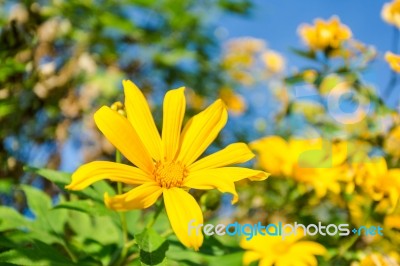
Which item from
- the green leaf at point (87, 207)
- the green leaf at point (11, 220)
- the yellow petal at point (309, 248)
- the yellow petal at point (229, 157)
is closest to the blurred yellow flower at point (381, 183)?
the yellow petal at point (309, 248)

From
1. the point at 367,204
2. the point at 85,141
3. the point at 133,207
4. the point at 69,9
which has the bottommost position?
the point at 133,207

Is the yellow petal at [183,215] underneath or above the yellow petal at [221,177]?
underneath

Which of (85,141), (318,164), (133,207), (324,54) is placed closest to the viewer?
(133,207)

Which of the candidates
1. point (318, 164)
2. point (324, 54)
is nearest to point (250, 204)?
point (324, 54)

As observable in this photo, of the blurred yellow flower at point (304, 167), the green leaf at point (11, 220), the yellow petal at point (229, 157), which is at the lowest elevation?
the yellow petal at point (229, 157)

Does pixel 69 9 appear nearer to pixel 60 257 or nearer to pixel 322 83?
pixel 322 83

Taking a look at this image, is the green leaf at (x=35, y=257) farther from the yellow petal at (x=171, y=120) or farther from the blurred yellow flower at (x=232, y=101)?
the blurred yellow flower at (x=232, y=101)

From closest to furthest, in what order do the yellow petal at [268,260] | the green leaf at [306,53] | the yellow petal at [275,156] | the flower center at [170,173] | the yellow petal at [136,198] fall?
the yellow petal at [136,198], the flower center at [170,173], the yellow petal at [268,260], the green leaf at [306,53], the yellow petal at [275,156]
